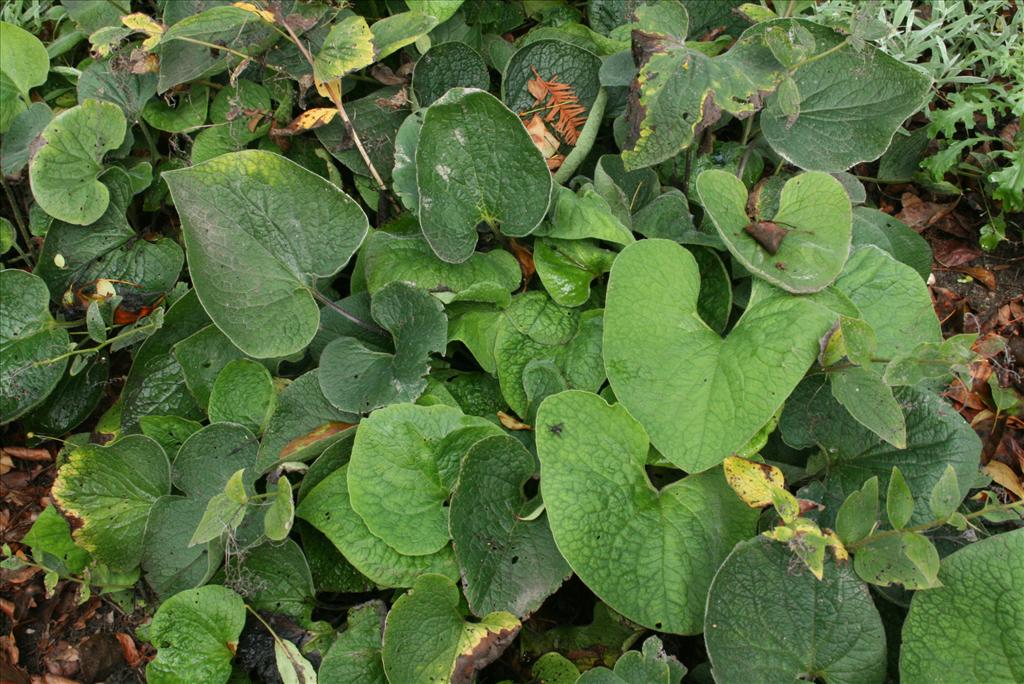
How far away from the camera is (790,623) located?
1.44m

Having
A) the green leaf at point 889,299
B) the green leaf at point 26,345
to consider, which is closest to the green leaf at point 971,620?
the green leaf at point 889,299

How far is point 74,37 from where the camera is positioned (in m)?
2.28

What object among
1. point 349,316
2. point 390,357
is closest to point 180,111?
point 349,316

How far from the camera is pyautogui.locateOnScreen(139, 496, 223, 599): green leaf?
5.74 feet

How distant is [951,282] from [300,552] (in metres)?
1.77

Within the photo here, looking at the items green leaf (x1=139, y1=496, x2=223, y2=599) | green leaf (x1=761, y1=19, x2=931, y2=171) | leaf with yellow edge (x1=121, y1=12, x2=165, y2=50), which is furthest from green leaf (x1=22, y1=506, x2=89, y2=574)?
green leaf (x1=761, y1=19, x2=931, y2=171)

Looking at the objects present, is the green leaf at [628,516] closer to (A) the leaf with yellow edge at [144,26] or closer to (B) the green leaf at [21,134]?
(A) the leaf with yellow edge at [144,26]

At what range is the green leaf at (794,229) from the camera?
1.61 m

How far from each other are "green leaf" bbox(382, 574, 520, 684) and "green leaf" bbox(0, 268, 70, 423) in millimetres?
1090

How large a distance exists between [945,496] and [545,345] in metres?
0.82

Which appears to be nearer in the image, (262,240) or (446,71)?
(262,240)

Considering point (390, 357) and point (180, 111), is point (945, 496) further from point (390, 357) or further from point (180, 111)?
point (180, 111)

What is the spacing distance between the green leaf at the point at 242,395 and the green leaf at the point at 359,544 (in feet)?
0.83

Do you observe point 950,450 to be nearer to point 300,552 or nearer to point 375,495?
point 375,495
